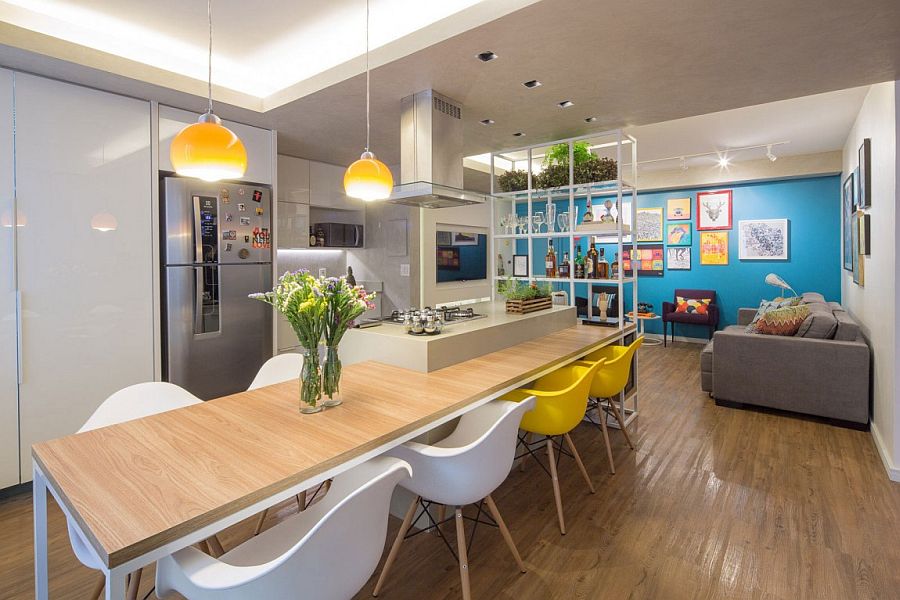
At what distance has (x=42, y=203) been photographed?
2.70 metres

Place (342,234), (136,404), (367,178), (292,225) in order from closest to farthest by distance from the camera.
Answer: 1. (136,404)
2. (367,178)
3. (292,225)
4. (342,234)

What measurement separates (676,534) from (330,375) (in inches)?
74.6

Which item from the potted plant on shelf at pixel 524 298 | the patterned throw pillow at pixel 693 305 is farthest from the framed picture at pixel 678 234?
the potted plant on shelf at pixel 524 298

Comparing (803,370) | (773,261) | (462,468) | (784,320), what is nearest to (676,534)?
(462,468)

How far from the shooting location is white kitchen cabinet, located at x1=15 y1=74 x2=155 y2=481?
106 inches

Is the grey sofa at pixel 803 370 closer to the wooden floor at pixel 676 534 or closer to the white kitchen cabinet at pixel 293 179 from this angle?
the wooden floor at pixel 676 534

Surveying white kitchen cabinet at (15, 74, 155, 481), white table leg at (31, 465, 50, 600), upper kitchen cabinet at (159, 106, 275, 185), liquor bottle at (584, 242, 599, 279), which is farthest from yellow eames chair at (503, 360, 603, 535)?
upper kitchen cabinet at (159, 106, 275, 185)

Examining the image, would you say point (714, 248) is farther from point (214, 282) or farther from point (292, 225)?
point (214, 282)

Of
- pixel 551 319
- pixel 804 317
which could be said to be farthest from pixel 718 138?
pixel 551 319

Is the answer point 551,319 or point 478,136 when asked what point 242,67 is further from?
point 551,319

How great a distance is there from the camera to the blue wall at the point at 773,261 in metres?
6.39

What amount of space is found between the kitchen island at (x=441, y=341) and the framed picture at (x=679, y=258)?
5.15 m

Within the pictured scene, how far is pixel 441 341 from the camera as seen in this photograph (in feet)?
8.04

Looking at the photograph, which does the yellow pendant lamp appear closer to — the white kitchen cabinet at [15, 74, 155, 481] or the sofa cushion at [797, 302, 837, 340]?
the white kitchen cabinet at [15, 74, 155, 481]
